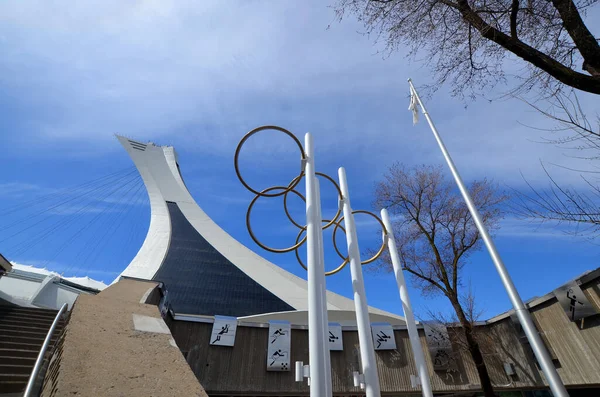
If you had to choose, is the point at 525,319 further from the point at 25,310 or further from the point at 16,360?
the point at 25,310

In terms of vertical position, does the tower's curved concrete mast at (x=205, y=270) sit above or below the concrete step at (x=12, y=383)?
above

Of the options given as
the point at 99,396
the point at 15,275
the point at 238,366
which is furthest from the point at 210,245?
the point at 99,396

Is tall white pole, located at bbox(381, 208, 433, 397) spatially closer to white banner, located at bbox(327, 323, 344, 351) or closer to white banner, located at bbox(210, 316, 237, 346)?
white banner, located at bbox(327, 323, 344, 351)

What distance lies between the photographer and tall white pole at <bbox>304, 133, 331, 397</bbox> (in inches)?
121

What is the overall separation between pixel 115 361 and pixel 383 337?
8365 millimetres

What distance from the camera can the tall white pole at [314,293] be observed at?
3.06m

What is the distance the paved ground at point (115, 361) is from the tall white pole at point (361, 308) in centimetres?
217

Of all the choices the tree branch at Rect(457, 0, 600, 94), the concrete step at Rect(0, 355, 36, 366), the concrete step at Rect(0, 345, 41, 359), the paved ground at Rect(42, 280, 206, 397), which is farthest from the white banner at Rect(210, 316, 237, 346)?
the tree branch at Rect(457, 0, 600, 94)

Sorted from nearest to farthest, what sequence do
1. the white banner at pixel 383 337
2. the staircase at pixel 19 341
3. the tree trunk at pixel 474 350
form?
the staircase at pixel 19 341 < the tree trunk at pixel 474 350 < the white banner at pixel 383 337

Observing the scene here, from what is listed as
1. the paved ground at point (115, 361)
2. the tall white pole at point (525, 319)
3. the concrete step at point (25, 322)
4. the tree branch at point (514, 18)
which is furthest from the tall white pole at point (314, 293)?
the concrete step at point (25, 322)

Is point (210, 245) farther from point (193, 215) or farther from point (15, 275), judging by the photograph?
point (15, 275)

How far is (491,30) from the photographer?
3.52 metres

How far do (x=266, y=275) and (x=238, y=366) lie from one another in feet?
44.4

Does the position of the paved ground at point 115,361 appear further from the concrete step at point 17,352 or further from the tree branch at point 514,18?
the tree branch at point 514,18
